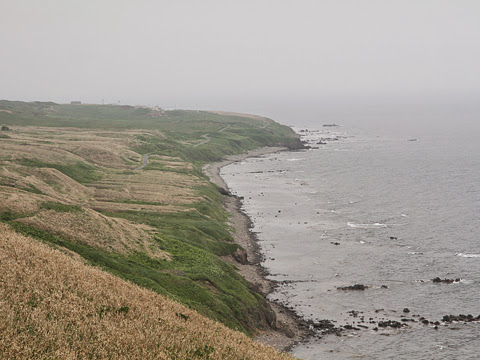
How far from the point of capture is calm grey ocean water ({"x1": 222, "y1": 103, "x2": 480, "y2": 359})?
6009cm

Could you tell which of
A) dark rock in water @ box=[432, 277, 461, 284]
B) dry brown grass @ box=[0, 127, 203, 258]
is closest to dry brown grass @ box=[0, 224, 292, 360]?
dry brown grass @ box=[0, 127, 203, 258]

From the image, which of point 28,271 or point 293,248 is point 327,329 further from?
point 28,271

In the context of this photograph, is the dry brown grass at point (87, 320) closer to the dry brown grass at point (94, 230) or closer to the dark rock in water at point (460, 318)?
the dry brown grass at point (94, 230)

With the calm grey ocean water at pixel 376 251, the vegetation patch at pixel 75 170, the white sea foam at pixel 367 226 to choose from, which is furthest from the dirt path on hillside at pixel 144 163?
the white sea foam at pixel 367 226

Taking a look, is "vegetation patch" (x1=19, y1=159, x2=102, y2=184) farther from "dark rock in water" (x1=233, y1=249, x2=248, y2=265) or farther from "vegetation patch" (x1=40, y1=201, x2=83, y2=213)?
"vegetation patch" (x1=40, y1=201, x2=83, y2=213)

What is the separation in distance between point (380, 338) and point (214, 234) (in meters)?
42.9

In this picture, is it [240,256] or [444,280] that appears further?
[240,256]

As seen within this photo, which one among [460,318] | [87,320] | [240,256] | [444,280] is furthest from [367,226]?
[87,320]

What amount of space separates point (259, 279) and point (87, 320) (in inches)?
2015

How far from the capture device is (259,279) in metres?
79.9

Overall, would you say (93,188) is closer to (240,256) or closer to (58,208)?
(240,256)

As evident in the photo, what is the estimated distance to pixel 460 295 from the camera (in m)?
71.5

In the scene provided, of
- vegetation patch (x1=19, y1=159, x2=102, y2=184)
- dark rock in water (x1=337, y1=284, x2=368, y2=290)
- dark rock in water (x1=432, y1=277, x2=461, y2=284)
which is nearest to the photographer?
dark rock in water (x1=337, y1=284, x2=368, y2=290)

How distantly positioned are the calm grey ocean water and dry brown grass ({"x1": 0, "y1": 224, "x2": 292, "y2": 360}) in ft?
82.5
